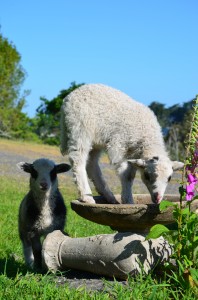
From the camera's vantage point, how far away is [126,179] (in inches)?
269

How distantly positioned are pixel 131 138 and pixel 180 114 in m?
65.5

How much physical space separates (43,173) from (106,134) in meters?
1.10

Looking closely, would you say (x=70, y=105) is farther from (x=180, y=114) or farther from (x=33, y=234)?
(x=180, y=114)

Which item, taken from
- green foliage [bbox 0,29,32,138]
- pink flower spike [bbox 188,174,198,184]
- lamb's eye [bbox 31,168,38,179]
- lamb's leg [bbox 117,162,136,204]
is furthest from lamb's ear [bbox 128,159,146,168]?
green foliage [bbox 0,29,32,138]

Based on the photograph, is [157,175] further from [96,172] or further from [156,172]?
[96,172]

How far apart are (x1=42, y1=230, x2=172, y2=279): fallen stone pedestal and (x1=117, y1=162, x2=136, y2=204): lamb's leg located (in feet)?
3.24

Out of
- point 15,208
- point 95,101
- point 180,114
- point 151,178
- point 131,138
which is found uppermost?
point 180,114

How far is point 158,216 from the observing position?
5.49 metres

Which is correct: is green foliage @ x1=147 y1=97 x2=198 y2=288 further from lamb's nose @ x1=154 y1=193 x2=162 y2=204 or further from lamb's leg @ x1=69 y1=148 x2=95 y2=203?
lamb's leg @ x1=69 y1=148 x2=95 y2=203

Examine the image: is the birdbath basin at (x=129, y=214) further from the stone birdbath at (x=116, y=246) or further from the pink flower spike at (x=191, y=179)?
the pink flower spike at (x=191, y=179)

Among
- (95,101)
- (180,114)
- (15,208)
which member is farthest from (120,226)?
(180,114)

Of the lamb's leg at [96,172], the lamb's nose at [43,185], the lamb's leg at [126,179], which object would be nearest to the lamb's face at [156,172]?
the lamb's leg at [126,179]

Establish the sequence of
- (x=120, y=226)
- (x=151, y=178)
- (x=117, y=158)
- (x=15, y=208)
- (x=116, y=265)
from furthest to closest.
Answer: (x=15, y=208) < (x=117, y=158) < (x=151, y=178) < (x=120, y=226) < (x=116, y=265)

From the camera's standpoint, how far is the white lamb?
6918 mm
